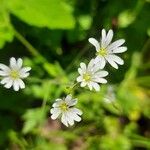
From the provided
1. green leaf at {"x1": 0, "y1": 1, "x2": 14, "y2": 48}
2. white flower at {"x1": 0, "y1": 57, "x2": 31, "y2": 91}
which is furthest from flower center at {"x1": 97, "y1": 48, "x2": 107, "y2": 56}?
green leaf at {"x1": 0, "y1": 1, "x2": 14, "y2": 48}

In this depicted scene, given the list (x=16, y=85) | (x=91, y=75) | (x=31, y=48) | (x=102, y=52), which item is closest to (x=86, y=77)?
(x=91, y=75)

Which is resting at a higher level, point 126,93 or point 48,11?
point 48,11

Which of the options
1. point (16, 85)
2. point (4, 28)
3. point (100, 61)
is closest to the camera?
point (100, 61)

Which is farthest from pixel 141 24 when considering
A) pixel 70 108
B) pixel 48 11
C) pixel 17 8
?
pixel 70 108

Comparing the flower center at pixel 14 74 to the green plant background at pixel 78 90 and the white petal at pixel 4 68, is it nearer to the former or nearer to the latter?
the white petal at pixel 4 68

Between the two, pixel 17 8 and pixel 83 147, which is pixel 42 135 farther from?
pixel 17 8

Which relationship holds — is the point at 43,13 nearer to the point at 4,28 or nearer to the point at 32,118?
the point at 4,28
